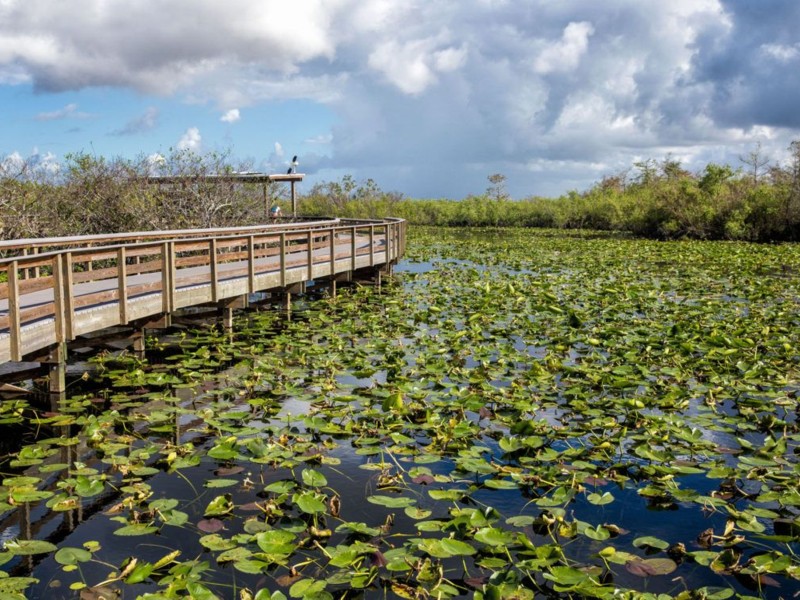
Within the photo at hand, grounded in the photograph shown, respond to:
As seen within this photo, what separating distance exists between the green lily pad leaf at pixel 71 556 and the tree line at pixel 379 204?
13182mm

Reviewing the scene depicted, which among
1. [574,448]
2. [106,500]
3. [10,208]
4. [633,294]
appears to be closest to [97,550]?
[106,500]

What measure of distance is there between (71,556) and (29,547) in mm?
374

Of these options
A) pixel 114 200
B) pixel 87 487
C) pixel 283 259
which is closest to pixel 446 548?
pixel 87 487

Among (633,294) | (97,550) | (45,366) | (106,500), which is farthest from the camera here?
(633,294)

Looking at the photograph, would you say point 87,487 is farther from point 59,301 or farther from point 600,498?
point 600,498

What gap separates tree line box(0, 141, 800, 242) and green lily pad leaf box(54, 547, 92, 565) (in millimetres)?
13182

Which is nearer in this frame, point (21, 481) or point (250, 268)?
point (21, 481)

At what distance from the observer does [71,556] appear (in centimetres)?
416

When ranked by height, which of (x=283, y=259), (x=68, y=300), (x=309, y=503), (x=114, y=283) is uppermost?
(x=283, y=259)

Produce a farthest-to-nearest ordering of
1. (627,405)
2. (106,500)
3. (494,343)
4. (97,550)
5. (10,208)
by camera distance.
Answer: (10,208)
(494,343)
(627,405)
(106,500)
(97,550)

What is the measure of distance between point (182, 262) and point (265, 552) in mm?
7493

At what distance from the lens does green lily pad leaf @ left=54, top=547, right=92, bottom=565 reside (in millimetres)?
4121

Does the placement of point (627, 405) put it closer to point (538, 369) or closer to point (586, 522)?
point (538, 369)

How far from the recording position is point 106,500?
16.8 feet
